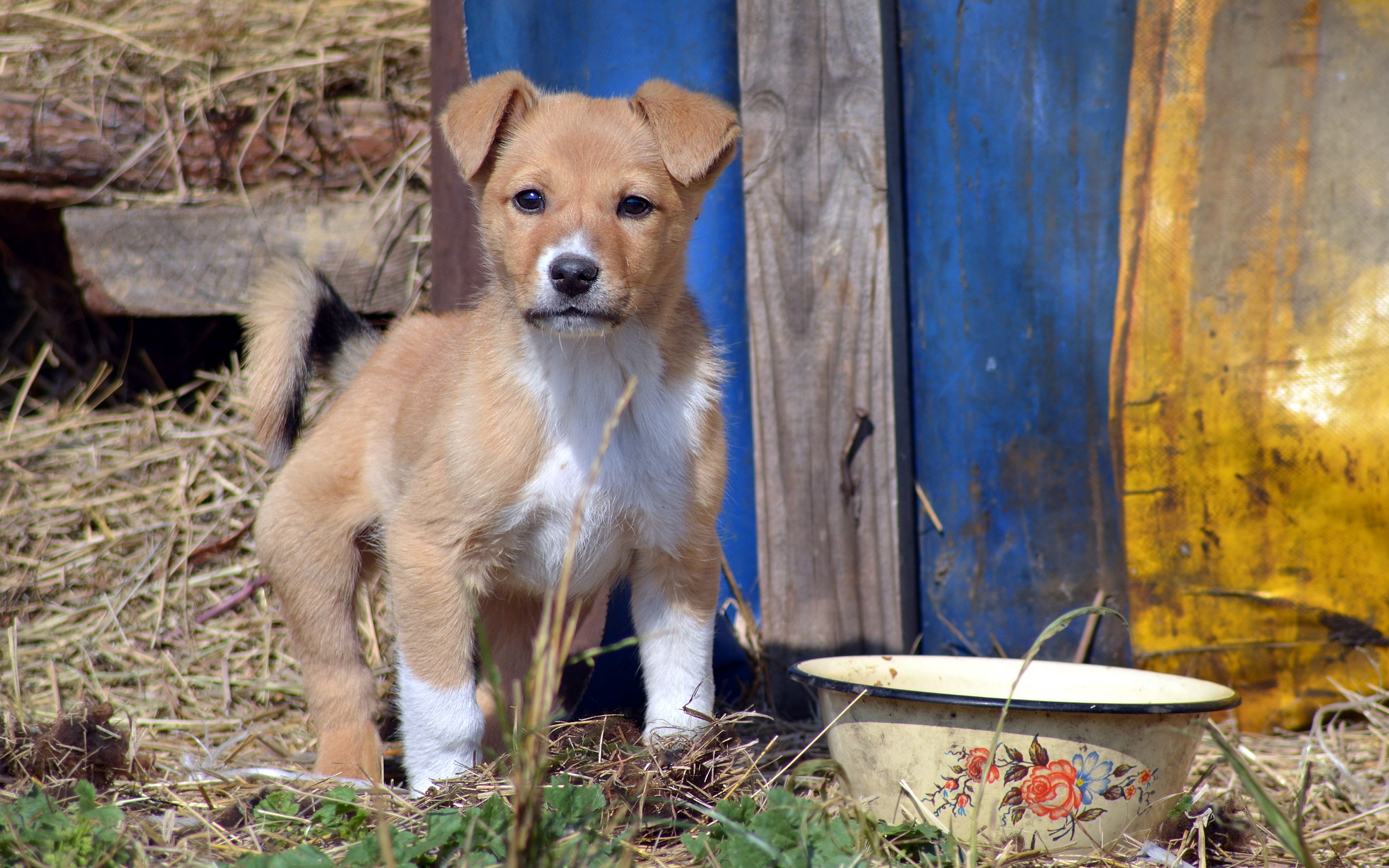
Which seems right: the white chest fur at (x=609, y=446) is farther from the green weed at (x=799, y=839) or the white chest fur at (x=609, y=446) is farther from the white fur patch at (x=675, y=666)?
the green weed at (x=799, y=839)

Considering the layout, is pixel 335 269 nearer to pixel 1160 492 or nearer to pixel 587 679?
pixel 587 679

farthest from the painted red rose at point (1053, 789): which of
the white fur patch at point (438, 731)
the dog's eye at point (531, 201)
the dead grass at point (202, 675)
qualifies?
the dog's eye at point (531, 201)

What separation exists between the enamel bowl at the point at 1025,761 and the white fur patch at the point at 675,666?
1.02ft

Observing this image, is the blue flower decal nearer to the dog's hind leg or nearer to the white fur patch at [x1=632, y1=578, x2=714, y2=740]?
the white fur patch at [x1=632, y1=578, x2=714, y2=740]

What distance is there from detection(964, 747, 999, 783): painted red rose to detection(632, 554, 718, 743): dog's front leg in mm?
657

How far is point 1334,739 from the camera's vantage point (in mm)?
3275

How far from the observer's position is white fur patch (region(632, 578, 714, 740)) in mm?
2760

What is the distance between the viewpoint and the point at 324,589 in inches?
125

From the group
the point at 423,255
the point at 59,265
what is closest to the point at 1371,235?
the point at 423,255

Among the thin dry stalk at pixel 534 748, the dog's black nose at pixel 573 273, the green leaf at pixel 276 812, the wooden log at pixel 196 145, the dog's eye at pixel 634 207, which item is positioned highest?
the wooden log at pixel 196 145

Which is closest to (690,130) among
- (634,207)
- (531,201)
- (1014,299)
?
(634,207)

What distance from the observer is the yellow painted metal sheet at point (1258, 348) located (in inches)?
128

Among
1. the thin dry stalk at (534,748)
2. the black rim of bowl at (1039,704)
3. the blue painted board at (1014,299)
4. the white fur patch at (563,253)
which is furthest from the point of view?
the blue painted board at (1014,299)

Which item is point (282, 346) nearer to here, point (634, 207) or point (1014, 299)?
point (634, 207)
